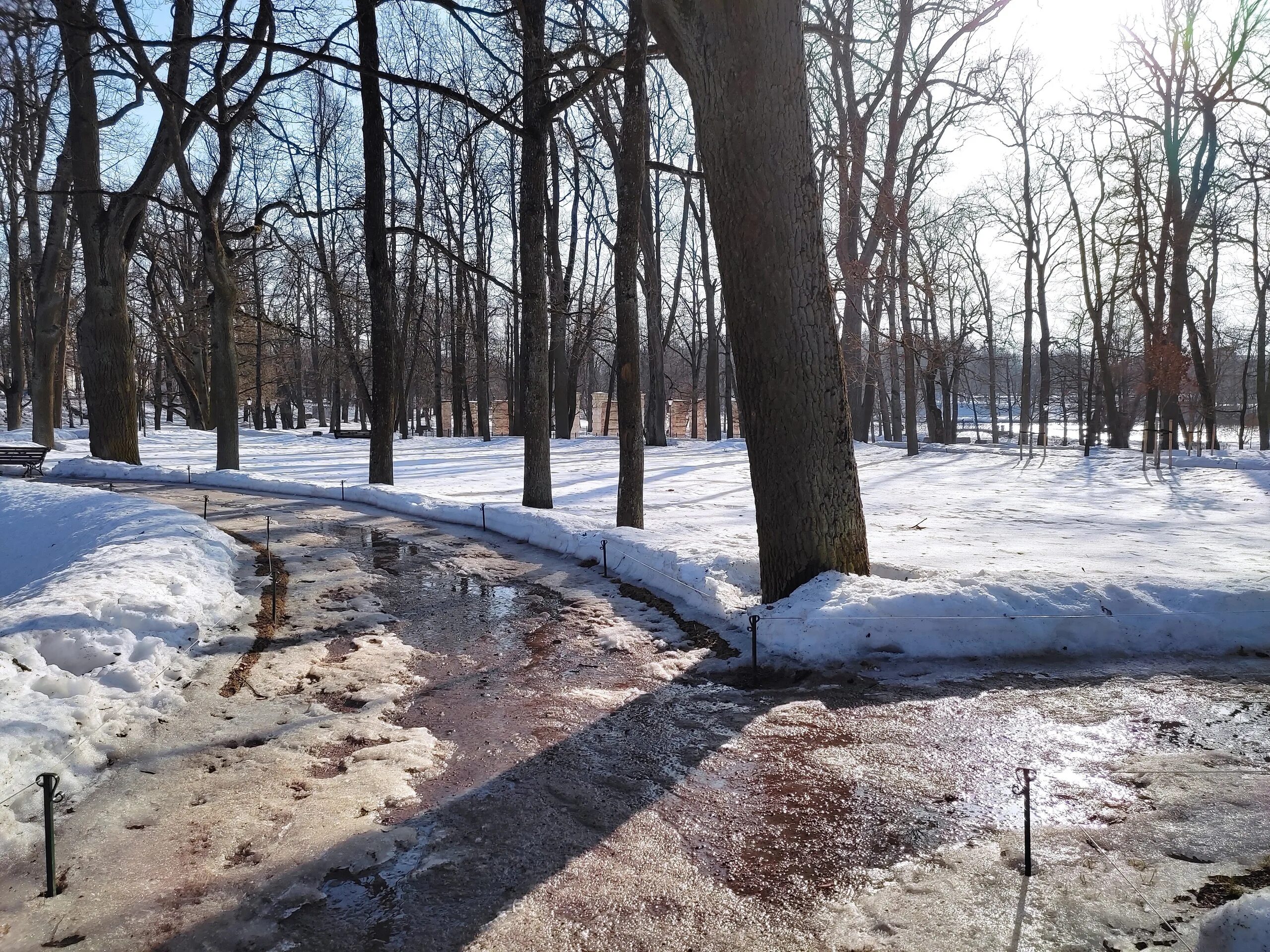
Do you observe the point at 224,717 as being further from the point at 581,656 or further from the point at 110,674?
the point at 581,656

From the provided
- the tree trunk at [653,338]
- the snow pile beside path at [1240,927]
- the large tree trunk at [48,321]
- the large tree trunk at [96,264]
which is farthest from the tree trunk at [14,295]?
the snow pile beside path at [1240,927]

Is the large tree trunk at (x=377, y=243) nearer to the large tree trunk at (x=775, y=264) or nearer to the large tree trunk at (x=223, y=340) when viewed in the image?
the large tree trunk at (x=223, y=340)

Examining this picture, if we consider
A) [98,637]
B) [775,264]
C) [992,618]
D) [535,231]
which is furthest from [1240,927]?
[535,231]

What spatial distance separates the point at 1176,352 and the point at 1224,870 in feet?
82.9

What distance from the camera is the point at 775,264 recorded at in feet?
17.4

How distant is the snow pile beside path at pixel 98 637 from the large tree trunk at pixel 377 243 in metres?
5.50

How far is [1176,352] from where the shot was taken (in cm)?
2328

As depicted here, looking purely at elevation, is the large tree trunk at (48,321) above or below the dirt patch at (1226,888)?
above

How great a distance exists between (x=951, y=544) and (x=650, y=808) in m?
6.21

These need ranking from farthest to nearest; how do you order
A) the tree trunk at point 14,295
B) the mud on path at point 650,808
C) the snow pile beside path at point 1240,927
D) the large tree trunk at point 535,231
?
the tree trunk at point 14,295
the large tree trunk at point 535,231
the mud on path at point 650,808
the snow pile beside path at point 1240,927

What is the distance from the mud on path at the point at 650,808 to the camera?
8.18ft

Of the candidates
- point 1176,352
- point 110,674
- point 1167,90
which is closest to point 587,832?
point 110,674

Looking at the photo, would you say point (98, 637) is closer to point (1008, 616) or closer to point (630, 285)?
point (1008, 616)

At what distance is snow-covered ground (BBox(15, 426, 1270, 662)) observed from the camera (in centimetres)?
517
